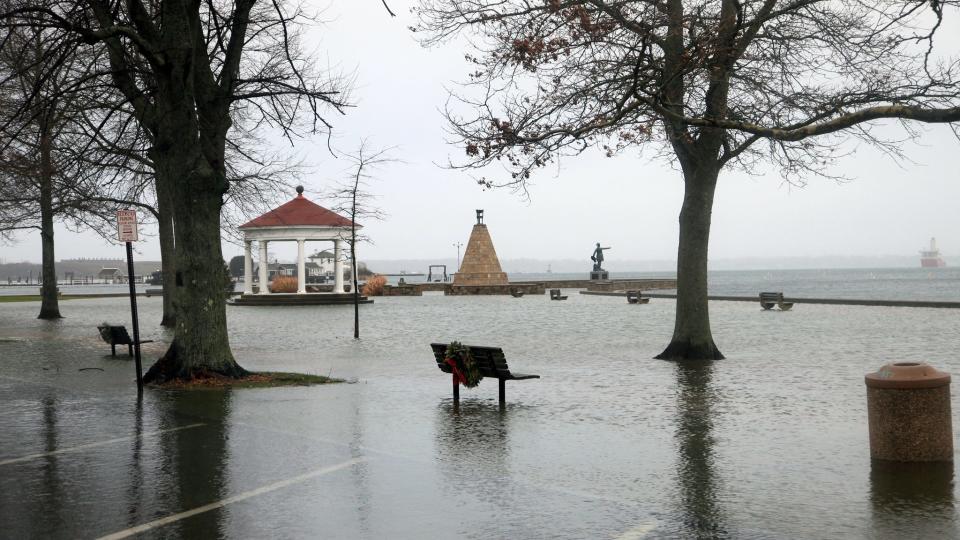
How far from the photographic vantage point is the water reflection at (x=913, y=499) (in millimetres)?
6359

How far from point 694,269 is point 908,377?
10.6 m

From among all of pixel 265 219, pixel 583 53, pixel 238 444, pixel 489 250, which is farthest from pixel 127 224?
pixel 489 250

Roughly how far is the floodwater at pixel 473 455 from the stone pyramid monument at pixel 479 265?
40.9 metres

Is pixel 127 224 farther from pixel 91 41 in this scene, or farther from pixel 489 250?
pixel 489 250

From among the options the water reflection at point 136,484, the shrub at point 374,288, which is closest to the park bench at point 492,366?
the water reflection at point 136,484

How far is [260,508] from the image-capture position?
7180mm

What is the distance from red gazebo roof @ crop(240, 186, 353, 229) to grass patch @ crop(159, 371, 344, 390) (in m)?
31.0

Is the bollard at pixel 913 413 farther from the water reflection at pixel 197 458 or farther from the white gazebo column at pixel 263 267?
the white gazebo column at pixel 263 267

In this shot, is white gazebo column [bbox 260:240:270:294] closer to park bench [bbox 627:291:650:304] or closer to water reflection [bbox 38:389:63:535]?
park bench [bbox 627:291:650:304]

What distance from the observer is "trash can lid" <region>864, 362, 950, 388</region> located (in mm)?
8375

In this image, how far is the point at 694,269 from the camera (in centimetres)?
1894

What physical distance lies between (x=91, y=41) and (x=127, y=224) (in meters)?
2.70

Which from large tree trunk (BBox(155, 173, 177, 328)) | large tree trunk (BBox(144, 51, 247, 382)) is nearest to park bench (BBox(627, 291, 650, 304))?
large tree trunk (BBox(155, 173, 177, 328))

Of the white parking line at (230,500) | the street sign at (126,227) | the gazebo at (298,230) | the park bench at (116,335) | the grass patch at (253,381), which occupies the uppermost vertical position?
the gazebo at (298,230)
